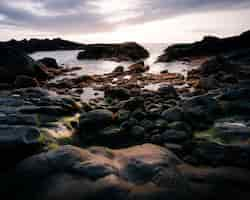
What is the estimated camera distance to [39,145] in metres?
4.73

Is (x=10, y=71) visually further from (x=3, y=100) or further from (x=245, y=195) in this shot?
(x=245, y=195)

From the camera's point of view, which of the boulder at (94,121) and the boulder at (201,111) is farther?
the boulder at (94,121)

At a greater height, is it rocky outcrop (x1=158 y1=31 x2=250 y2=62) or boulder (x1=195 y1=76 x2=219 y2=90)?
rocky outcrop (x1=158 y1=31 x2=250 y2=62)

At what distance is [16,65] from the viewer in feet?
54.2

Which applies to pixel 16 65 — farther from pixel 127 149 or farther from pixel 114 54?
pixel 114 54

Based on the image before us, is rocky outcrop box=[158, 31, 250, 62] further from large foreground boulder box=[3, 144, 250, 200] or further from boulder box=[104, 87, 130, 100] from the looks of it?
large foreground boulder box=[3, 144, 250, 200]

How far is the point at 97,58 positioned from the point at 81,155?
3165cm

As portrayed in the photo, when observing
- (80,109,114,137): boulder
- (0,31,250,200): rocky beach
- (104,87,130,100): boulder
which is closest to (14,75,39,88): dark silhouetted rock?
(0,31,250,200): rocky beach

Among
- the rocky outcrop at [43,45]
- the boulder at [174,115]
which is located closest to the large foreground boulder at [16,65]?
the boulder at [174,115]

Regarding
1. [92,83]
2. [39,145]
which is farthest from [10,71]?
[39,145]

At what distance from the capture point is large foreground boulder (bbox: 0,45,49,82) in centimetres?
1552

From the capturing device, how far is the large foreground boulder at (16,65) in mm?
15523

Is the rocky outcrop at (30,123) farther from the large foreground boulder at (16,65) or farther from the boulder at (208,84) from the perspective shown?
the large foreground boulder at (16,65)

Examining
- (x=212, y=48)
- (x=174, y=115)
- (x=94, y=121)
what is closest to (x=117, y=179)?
(x=94, y=121)
